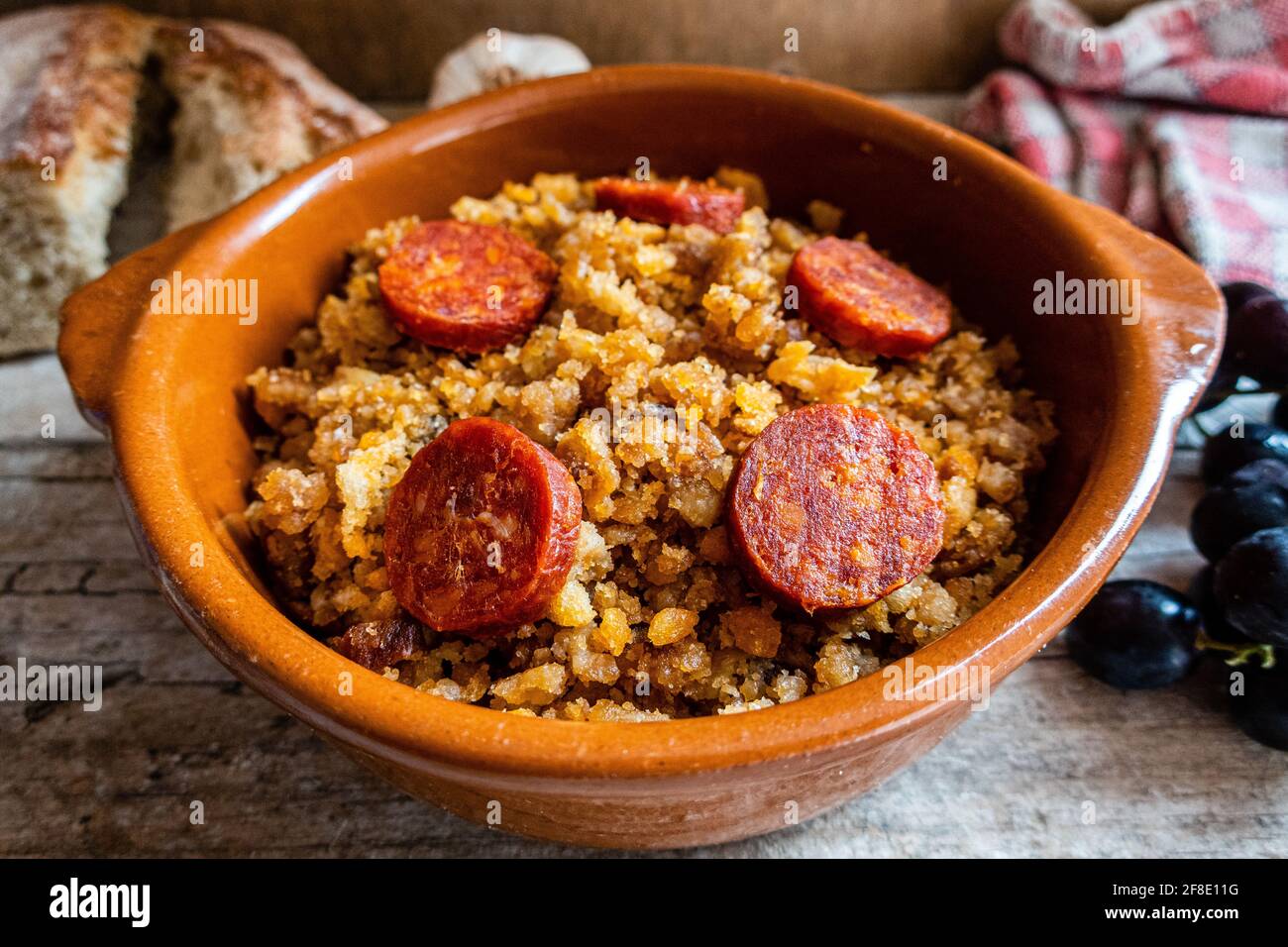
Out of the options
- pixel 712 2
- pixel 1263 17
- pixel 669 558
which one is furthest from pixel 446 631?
pixel 1263 17

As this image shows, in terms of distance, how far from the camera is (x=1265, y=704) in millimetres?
1779

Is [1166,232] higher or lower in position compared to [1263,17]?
lower

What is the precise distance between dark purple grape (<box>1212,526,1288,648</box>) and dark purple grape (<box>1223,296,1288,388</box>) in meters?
0.43

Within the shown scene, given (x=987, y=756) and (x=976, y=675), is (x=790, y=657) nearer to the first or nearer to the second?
(x=976, y=675)

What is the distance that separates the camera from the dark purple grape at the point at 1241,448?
204 cm

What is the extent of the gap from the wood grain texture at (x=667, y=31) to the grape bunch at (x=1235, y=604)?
1.59 metres

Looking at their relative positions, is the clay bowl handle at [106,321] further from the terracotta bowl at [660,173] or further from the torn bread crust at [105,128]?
the torn bread crust at [105,128]

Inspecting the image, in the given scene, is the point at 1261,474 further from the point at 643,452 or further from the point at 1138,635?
the point at 643,452

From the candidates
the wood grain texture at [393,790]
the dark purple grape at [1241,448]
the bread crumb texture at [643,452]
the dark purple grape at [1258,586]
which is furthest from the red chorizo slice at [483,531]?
the dark purple grape at [1241,448]

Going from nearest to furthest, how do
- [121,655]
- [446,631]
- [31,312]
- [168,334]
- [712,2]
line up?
1. [446,631]
2. [168,334]
3. [121,655]
4. [31,312]
5. [712,2]

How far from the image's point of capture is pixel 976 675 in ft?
4.15

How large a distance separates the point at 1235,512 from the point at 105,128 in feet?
8.76

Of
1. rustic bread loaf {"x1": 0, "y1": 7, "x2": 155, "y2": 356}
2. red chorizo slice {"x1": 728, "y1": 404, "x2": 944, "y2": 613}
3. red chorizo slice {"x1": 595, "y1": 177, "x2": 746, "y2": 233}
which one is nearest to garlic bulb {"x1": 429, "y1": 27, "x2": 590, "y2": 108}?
rustic bread loaf {"x1": 0, "y1": 7, "x2": 155, "y2": 356}

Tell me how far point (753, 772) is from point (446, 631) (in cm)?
49
